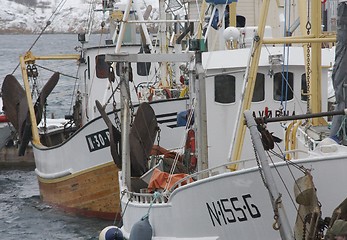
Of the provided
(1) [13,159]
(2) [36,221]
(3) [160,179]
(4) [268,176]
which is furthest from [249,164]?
(1) [13,159]

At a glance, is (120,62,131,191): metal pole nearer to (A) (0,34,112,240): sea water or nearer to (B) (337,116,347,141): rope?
(B) (337,116,347,141): rope

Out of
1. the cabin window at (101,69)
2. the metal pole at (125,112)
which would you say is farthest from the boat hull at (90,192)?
the metal pole at (125,112)

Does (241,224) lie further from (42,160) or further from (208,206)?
(42,160)

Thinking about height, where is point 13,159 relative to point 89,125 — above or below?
below

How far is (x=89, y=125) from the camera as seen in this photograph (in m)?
20.0

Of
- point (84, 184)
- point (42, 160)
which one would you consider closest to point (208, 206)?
point (84, 184)

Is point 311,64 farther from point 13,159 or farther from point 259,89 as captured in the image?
point 13,159

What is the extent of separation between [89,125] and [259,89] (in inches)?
240

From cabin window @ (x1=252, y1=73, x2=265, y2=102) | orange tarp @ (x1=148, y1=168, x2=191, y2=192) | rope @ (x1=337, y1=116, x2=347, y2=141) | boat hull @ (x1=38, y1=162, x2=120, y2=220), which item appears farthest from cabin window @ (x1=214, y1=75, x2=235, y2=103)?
boat hull @ (x1=38, y1=162, x2=120, y2=220)

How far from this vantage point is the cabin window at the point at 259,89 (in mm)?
15020

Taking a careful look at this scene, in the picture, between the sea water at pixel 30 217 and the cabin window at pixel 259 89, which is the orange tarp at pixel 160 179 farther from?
the sea water at pixel 30 217

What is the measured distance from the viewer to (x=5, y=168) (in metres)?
30.0

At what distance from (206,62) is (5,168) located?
16.5m

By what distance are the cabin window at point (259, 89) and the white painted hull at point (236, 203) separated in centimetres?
314
